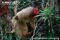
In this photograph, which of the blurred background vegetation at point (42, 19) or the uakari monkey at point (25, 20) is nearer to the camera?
the uakari monkey at point (25, 20)

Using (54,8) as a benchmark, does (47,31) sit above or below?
below

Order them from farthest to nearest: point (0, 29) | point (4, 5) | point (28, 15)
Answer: point (0, 29)
point (4, 5)
point (28, 15)

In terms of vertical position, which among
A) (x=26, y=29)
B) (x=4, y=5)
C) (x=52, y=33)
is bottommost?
(x=52, y=33)

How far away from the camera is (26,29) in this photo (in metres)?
1.15

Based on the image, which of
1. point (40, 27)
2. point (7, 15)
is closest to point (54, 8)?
point (40, 27)

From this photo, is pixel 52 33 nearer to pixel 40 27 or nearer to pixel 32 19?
pixel 40 27

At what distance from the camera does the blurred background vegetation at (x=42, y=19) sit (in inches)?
54.8

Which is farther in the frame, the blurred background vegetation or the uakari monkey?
the blurred background vegetation

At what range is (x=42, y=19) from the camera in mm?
1451

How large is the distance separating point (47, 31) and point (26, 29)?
38 centimetres

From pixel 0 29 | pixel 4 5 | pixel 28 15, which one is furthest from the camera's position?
pixel 0 29

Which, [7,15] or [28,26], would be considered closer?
[28,26]

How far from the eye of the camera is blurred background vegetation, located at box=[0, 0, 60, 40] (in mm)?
1392

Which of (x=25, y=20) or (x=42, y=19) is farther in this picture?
(x=42, y=19)
